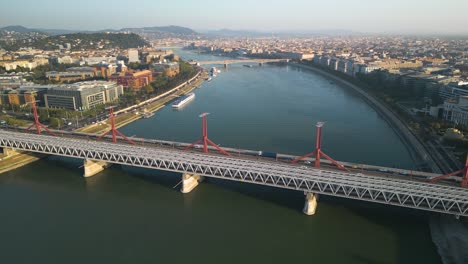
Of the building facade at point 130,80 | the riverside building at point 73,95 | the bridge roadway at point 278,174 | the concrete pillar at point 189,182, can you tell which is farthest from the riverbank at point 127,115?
the concrete pillar at point 189,182

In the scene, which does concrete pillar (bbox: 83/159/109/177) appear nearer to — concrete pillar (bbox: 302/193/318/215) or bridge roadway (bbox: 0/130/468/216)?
bridge roadway (bbox: 0/130/468/216)

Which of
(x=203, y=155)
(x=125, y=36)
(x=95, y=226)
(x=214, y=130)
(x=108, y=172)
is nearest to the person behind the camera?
(x=95, y=226)

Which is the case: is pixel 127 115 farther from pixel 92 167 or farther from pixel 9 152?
pixel 92 167

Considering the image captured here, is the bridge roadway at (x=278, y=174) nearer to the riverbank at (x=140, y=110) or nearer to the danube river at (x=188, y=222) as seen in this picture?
the danube river at (x=188, y=222)

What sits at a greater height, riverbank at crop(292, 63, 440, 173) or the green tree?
the green tree

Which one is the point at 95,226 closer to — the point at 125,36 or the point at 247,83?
the point at 247,83

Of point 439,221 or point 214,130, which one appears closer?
point 439,221

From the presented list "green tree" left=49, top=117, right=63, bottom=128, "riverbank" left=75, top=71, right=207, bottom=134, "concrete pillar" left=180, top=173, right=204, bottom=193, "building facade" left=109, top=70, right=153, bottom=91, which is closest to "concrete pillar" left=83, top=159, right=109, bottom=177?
"concrete pillar" left=180, top=173, right=204, bottom=193

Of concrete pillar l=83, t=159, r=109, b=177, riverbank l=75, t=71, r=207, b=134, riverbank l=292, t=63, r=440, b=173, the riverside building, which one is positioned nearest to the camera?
concrete pillar l=83, t=159, r=109, b=177

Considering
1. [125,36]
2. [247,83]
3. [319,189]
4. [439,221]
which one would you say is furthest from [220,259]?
[125,36]
